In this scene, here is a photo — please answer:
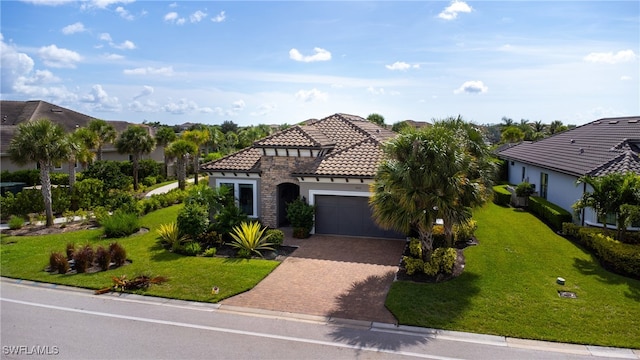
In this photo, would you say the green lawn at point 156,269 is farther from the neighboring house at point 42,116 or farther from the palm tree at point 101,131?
the neighboring house at point 42,116

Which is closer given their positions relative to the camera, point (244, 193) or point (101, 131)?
point (244, 193)

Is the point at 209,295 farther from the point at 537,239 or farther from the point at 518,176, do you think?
the point at 518,176

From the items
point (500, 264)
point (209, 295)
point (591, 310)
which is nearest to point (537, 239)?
point (500, 264)

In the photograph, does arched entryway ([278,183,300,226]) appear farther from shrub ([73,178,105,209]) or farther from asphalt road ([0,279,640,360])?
shrub ([73,178,105,209])

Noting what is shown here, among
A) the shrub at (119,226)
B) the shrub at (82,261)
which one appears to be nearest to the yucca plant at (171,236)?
the shrub at (119,226)

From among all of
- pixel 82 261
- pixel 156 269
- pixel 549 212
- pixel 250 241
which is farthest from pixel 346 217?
pixel 82 261

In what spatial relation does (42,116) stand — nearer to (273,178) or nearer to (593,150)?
(273,178)
